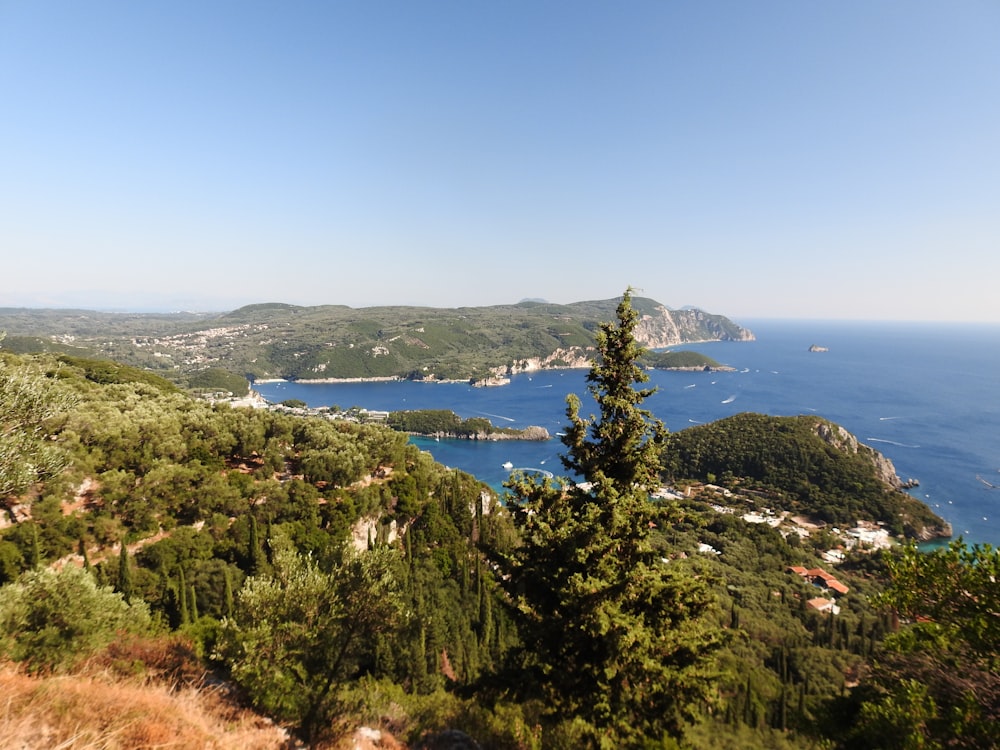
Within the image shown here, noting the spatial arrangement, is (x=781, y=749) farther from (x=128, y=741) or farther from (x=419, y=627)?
(x=128, y=741)

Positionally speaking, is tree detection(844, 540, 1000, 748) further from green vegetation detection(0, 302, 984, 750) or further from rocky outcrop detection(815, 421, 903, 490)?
rocky outcrop detection(815, 421, 903, 490)

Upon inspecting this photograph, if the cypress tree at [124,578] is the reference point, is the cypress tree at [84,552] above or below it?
above

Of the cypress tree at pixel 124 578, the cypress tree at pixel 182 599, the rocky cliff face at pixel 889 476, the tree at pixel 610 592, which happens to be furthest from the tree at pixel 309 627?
the rocky cliff face at pixel 889 476

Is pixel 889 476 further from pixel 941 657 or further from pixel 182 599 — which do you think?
pixel 182 599

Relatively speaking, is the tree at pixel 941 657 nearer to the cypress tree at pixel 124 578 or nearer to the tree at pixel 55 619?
the tree at pixel 55 619

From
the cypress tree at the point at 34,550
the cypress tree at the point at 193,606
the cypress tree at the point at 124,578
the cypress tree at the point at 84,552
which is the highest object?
the cypress tree at the point at 34,550
